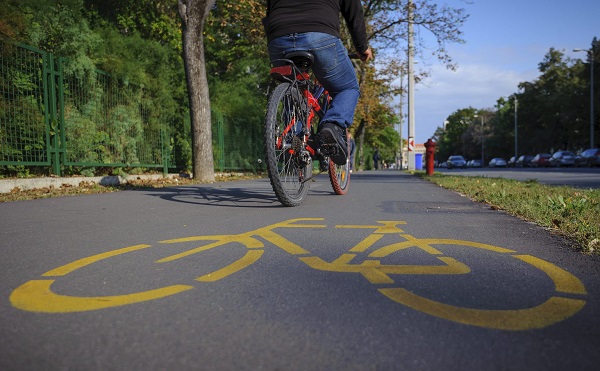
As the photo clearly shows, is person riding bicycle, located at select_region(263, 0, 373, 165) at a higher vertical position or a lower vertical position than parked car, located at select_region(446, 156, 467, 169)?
higher

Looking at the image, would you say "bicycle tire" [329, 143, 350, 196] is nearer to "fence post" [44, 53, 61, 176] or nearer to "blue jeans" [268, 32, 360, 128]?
"blue jeans" [268, 32, 360, 128]

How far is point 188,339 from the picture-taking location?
1577 millimetres

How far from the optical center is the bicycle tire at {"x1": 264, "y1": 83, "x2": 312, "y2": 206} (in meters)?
4.91

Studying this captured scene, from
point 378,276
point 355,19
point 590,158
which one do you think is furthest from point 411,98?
point 378,276

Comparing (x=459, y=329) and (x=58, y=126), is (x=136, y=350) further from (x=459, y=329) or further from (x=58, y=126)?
(x=58, y=126)

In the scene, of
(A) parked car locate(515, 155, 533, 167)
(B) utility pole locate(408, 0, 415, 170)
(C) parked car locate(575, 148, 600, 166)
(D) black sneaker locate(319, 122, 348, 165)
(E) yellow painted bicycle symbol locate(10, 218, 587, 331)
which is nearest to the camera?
(E) yellow painted bicycle symbol locate(10, 218, 587, 331)

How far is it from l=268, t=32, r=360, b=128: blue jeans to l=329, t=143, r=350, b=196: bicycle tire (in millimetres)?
1242

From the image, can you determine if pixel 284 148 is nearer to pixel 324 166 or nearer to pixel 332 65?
pixel 332 65

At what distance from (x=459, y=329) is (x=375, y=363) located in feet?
1.38

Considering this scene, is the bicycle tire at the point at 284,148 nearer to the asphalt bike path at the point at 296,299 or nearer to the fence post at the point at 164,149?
the asphalt bike path at the point at 296,299

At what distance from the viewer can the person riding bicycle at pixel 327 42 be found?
196 inches

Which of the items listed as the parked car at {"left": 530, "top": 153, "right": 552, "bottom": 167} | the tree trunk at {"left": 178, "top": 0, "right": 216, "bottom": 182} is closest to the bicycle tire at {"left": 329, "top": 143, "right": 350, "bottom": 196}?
the tree trunk at {"left": 178, "top": 0, "right": 216, "bottom": 182}

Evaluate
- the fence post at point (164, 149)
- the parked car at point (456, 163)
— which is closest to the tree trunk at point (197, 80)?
the fence post at point (164, 149)

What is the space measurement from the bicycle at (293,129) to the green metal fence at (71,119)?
5328mm
